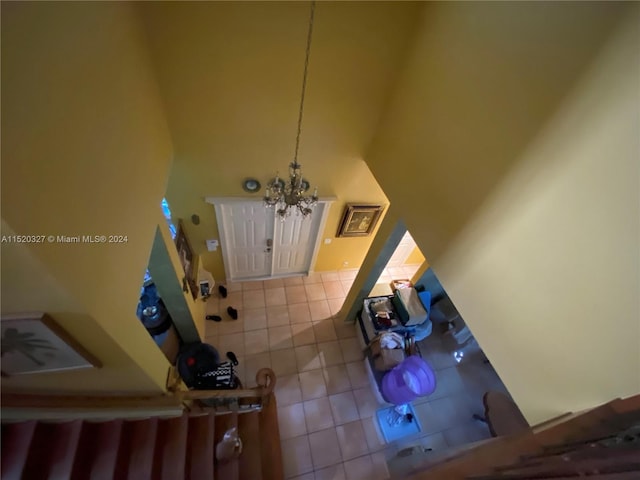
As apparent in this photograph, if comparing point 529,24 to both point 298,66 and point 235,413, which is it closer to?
point 298,66

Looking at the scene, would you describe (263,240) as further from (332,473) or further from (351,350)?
(332,473)

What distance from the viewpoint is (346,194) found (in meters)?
4.02

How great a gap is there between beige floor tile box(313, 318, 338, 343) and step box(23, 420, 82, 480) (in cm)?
304

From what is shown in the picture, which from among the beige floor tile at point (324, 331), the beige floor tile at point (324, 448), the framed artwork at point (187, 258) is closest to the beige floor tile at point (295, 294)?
the beige floor tile at point (324, 331)

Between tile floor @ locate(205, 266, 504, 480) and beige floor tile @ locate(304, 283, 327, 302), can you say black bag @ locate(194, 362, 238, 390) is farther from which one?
beige floor tile @ locate(304, 283, 327, 302)

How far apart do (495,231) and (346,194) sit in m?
2.38

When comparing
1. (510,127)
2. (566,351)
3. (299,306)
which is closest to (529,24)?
(510,127)

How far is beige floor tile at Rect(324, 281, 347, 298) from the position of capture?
5.15 metres

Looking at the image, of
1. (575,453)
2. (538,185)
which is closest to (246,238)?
(538,185)

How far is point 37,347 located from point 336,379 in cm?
344

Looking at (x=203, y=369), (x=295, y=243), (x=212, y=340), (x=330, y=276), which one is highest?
(x=295, y=243)

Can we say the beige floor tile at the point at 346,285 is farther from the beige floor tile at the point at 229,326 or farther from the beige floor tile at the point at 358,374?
the beige floor tile at the point at 229,326

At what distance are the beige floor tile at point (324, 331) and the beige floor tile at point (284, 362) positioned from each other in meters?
0.50

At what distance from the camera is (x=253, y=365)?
13.2 ft
